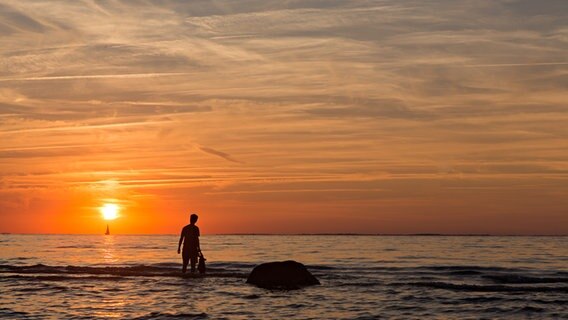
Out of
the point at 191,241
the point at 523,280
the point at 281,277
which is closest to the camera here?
the point at 281,277

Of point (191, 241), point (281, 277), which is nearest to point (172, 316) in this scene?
point (281, 277)

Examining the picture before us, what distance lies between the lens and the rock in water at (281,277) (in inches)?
1222

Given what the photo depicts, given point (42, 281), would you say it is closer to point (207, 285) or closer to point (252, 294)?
point (207, 285)

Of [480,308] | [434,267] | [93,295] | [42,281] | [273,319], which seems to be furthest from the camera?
[434,267]

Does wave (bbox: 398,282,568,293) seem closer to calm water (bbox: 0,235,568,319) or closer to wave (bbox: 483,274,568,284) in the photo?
calm water (bbox: 0,235,568,319)

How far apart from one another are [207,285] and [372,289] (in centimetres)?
674

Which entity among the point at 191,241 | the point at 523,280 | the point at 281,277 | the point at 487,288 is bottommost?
the point at 487,288

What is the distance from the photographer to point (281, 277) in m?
31.4

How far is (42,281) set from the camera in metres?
32.5

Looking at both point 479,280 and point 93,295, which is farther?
point 479,280

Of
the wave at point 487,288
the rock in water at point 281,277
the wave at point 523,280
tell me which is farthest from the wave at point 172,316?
the wave at point 523,280

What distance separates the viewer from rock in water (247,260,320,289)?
3103 centimetres

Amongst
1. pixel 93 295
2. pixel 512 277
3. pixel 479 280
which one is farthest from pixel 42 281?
pixel 512 277

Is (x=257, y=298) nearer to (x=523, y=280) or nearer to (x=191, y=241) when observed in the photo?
(x=191, y=241)
